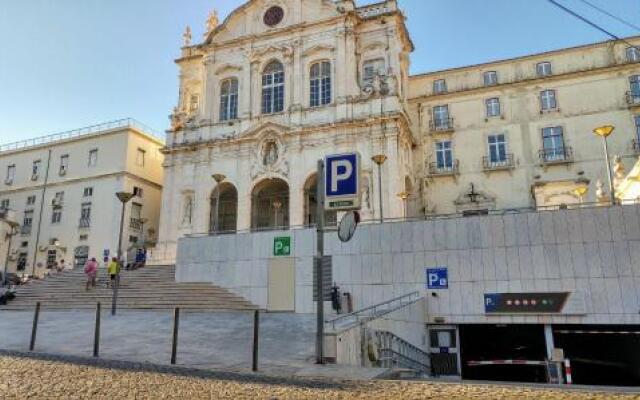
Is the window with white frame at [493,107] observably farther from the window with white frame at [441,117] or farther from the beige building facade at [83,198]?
the beige building facade at [83,198]

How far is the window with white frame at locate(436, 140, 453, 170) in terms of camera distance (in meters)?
33.9

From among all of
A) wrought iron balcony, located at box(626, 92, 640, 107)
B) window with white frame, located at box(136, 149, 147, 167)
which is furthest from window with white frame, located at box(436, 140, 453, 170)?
window with white frame, located at box(136, 149, 147, 167)

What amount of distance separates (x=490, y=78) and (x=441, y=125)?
4.80 m

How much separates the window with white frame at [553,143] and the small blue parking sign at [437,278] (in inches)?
679

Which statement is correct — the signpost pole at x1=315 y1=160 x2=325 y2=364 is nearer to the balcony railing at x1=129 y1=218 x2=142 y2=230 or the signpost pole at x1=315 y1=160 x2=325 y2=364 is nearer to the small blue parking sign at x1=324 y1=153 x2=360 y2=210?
the small blue parking sign at x1=324 y1=153 x2=360 y2=210

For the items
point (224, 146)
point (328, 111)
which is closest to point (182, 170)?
point (224, 146)

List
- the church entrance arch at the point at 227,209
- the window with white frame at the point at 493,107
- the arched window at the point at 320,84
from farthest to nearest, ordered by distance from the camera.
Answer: the church entrance arch at the point at 227,209, the window with white frame at the point at 493,107, the arched window at the point at 320,84

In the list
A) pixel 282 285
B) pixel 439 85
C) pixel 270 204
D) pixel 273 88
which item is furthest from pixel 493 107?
pixel 282 285

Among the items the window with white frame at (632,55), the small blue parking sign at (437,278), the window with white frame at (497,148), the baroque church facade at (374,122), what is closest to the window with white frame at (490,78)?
the baroque church facade at (374,122)

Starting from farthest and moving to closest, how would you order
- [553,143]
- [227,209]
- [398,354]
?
[227,209], [553,143], [398,354]

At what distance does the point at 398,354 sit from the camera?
42.2ft

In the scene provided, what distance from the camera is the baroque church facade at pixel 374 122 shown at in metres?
30.8

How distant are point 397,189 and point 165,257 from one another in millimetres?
15791

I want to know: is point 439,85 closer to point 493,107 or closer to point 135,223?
point 493,107
